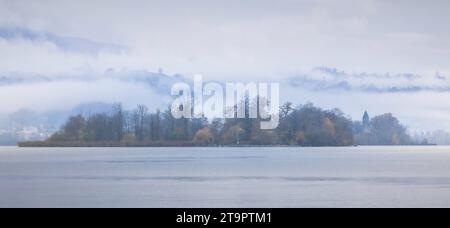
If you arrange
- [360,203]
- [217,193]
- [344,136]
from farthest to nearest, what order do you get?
[344,136] < [217,193] < [360,203]

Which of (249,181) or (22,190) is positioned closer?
(22,190)

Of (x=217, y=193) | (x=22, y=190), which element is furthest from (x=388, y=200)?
(x=22, y=190)

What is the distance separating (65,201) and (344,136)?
4675 inches

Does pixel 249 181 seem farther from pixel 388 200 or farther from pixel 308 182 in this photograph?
pixel 388 200

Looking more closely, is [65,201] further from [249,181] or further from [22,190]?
[249,181]

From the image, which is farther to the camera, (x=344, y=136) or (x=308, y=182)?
(x=344, y=136)
